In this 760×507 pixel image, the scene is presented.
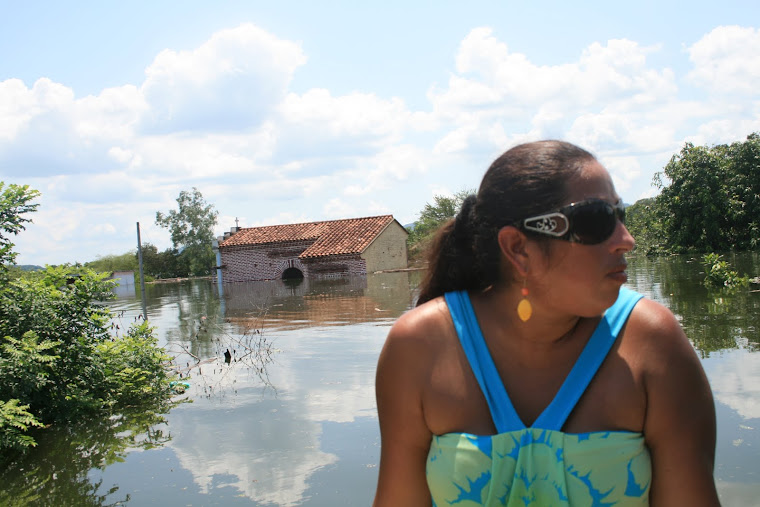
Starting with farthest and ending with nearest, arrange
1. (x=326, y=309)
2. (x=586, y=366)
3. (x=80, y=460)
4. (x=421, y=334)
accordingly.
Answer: (x=326, y=309) → (x=80, y=460) → (x=421, y=334) → (x=586, y=366)

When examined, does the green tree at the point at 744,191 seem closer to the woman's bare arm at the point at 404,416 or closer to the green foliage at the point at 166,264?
the woman's bare arm at the point at 404,416

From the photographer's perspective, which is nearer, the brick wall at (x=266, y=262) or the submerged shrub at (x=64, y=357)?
the submerged shrub at (x=64, y=357)

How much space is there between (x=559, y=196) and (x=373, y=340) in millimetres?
8444

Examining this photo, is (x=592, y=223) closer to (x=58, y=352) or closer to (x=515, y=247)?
(x=515, y=247)

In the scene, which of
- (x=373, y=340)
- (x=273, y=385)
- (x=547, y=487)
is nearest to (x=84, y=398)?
(x=273, y=385)

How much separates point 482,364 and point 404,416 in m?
0.25

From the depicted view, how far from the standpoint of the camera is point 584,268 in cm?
162

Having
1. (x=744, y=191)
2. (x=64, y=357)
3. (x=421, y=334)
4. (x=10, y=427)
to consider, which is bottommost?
(x=10, y=427)

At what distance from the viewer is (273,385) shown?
287 inches

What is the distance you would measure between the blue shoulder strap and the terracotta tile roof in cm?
3035

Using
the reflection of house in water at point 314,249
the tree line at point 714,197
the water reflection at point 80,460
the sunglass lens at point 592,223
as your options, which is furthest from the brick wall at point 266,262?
the sunglass lens at point 592,223

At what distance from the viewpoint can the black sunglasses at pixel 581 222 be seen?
5.28 feet

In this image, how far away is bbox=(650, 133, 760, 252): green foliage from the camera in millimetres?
34156

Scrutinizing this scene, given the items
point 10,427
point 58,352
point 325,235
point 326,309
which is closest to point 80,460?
point 10,427
